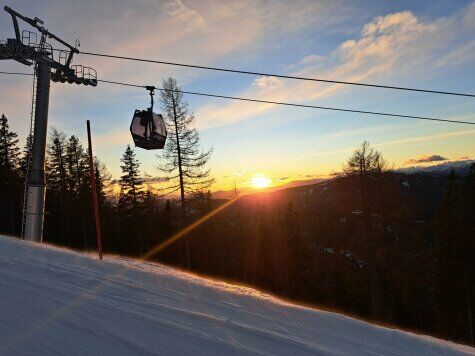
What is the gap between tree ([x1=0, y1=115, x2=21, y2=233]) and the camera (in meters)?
38.8

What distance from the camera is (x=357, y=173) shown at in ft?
74.1

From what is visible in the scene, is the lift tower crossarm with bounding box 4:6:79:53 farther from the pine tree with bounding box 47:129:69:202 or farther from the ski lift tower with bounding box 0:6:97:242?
the pine tree with bounding box 47:129:69:202

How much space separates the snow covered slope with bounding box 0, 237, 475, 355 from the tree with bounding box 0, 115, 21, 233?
36.4 meters

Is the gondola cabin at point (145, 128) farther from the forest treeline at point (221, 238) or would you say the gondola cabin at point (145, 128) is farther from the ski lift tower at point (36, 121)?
the forest treeline at point (221, 238)

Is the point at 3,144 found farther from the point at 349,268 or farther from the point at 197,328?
the point at 197,328

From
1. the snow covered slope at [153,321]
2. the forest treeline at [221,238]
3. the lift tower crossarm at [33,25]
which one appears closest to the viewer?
the snow covered slope at [153,321]

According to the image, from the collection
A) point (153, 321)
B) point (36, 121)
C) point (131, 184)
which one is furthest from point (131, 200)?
point (153, 321)

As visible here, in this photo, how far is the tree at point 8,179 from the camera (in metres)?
38.8

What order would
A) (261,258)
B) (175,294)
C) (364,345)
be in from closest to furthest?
(364,345)
(175,294)
(261,258)

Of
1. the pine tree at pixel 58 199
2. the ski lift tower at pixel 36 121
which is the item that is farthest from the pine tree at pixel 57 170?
the ski lift tower at pixel 36 121

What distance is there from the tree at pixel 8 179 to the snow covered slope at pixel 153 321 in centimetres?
3640

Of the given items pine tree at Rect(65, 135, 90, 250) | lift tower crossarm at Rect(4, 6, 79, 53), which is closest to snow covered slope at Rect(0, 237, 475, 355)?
lift tower crossarm at Rect(4, 6, 79, 53)

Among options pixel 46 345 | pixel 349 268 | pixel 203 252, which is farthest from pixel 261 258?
pixel 46 345

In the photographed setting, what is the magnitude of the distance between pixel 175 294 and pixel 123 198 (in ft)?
115
